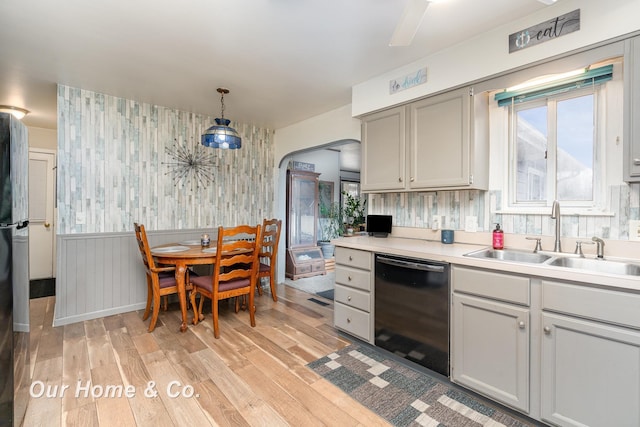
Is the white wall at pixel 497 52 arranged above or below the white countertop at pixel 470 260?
above

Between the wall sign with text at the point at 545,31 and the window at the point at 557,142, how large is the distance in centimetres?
37

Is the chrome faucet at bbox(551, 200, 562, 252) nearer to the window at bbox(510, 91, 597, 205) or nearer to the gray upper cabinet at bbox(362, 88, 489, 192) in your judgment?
the window at bbox(510, 91, 597, 205)

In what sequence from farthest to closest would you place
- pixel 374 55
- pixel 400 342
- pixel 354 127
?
pixel 354 127, pixel 374 55, pixel 400 342

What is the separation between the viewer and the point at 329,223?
6387 millimetres

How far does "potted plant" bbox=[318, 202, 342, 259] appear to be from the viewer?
620 cm

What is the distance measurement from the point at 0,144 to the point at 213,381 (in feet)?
5.94

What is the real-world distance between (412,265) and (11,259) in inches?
A: 90.5

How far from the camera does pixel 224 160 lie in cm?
426

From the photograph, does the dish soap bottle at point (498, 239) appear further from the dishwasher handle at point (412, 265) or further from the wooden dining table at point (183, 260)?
the wooden dining table at point (183, 260)

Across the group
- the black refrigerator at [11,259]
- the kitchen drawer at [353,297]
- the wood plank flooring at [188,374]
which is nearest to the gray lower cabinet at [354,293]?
the kitchen drawer at [353,297]

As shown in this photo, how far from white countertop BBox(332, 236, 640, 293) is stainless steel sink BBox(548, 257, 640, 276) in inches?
10.0

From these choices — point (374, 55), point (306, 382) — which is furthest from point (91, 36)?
point (306, 382)

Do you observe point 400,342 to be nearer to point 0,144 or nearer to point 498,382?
point 498,382

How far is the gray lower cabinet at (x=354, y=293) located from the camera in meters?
2.52
